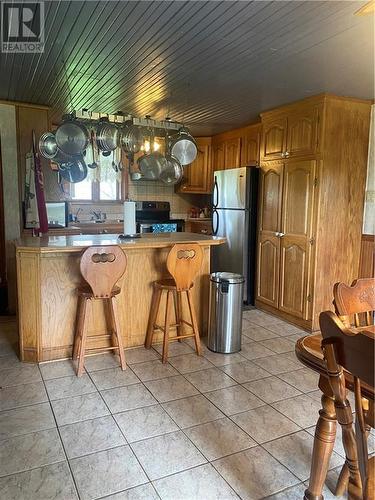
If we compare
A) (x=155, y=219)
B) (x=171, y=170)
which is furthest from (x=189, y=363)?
(x=155, y=219)

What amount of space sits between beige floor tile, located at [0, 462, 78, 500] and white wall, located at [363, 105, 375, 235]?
3447 millimetres

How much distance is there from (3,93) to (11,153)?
0.64 meters

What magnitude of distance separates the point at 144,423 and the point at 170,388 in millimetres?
443

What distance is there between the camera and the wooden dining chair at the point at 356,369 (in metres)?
1.04

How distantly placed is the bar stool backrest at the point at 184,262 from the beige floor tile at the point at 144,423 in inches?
40.4

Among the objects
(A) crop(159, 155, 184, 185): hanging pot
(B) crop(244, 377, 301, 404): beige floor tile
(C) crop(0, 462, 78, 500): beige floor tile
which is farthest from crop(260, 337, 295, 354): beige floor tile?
(C) crop(0, 462, 78, 500): beige floor tile

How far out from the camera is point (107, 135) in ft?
11.0

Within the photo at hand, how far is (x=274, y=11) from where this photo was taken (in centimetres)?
200

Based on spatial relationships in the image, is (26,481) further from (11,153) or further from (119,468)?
(11,153)

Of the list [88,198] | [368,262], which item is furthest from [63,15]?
[88,198]

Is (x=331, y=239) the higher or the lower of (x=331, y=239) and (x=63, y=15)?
the lower

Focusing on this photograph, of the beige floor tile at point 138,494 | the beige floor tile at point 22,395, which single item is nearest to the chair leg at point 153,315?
the beige floor tile at point 22,395

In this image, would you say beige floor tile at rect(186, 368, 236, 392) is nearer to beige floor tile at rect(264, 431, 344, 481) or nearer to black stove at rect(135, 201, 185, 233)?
beige floor tile at rect(264, 431, 344, 481)

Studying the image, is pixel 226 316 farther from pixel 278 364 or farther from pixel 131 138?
pixel 131 138
